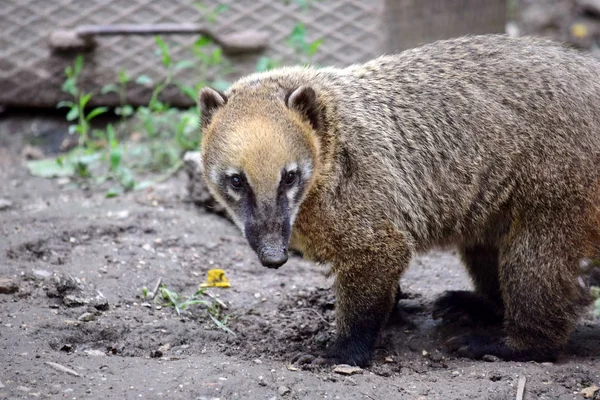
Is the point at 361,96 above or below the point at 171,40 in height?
above

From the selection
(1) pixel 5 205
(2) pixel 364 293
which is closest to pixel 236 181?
(2) pixel 364 293

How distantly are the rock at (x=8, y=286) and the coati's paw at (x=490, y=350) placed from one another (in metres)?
3.09

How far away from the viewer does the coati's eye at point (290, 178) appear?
4762mm

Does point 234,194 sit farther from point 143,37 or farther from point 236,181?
point 143,37

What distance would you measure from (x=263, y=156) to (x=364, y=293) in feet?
3.86

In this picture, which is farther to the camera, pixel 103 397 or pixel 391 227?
pixel 391 227

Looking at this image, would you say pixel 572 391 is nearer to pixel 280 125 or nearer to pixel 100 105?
pixel 280 125

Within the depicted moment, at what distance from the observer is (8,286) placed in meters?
5.41

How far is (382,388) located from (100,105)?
608cm

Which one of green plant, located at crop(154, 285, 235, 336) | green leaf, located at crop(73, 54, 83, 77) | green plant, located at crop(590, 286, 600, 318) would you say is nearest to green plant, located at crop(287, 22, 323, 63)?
green leaf, located at crop(73, 54, 83, 77)

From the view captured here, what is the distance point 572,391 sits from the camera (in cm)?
480

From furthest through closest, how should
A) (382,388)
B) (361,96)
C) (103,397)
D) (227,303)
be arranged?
(227,303)
(361,96)
(382,388)
(103,397)

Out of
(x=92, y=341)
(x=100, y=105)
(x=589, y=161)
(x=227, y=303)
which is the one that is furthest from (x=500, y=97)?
(x=100, y=105)

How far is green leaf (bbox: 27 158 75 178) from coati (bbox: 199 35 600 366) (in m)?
3.50
